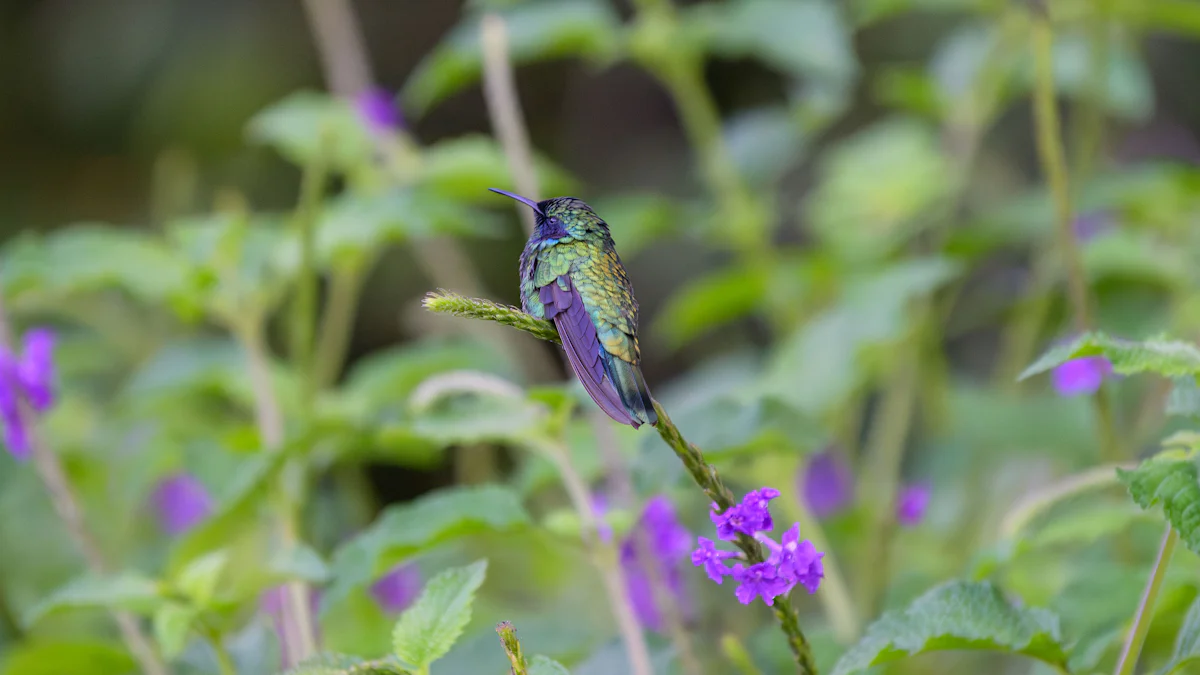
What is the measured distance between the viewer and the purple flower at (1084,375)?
3.25 ft

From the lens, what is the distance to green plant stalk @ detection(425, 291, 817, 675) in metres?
0.48

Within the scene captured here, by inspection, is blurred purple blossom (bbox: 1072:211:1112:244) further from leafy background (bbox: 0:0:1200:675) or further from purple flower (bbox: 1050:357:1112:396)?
purple flower (bbox: 1050:357:1112:396)

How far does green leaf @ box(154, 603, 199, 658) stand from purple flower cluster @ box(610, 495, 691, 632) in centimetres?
32

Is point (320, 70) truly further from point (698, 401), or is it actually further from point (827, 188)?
point (698, 401)

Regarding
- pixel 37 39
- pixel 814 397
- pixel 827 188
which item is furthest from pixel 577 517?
pixel 37 39

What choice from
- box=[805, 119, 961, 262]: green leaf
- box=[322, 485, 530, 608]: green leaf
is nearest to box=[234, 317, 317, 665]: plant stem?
box=[322, 485, 530, 608]: green leaf

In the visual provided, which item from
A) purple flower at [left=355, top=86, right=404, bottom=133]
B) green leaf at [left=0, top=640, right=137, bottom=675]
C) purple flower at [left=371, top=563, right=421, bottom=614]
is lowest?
green leaf at [left=0, top=640, right=137, bottom=675]

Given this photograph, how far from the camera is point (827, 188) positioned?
179 cm

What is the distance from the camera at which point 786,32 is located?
4.69 feet

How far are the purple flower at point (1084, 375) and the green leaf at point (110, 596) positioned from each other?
746mm

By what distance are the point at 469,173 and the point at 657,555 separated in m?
0.53

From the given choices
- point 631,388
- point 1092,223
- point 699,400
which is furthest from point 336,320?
point 1092,223

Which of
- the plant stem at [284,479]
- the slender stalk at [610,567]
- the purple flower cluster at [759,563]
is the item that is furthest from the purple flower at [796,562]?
the plant stem at [284,479]

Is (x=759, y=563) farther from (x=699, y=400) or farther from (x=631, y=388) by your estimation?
(x=699, y=400)
